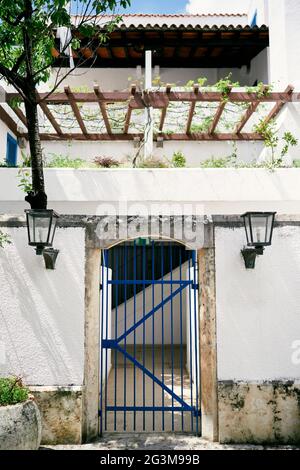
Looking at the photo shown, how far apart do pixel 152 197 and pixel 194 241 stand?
3.66m

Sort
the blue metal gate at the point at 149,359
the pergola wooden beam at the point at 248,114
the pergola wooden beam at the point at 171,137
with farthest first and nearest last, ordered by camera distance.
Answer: the pergola wooden beam at the point at 171,137, the pergola wooden beam at the point at 248,114, the blue metal gate at the point at 149,359

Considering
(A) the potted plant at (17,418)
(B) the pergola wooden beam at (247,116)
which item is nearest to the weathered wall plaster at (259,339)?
(A) the potted plant at (17,418)

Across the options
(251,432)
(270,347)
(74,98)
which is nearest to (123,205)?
(74,98)

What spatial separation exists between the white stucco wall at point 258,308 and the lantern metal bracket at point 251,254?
0.09m

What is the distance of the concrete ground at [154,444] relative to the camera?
16.3 feet

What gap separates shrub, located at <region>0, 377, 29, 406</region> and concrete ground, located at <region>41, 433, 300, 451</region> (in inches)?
36.9

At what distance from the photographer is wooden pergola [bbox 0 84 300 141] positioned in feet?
30.1

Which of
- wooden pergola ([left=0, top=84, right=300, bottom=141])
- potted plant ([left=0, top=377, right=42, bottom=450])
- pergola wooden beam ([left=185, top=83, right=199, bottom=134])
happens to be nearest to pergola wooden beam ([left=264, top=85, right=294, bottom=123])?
wooden pergola ([left=0, top=84, right=300, bottom=141])

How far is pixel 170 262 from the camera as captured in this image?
531 cm

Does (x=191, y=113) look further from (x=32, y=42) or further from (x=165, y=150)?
(x=32, y=42)

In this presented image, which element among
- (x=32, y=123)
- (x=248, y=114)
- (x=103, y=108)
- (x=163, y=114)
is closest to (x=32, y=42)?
(x=32, y=123)

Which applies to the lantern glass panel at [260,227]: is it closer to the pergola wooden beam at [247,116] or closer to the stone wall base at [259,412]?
the stone wall base at [259,412]
